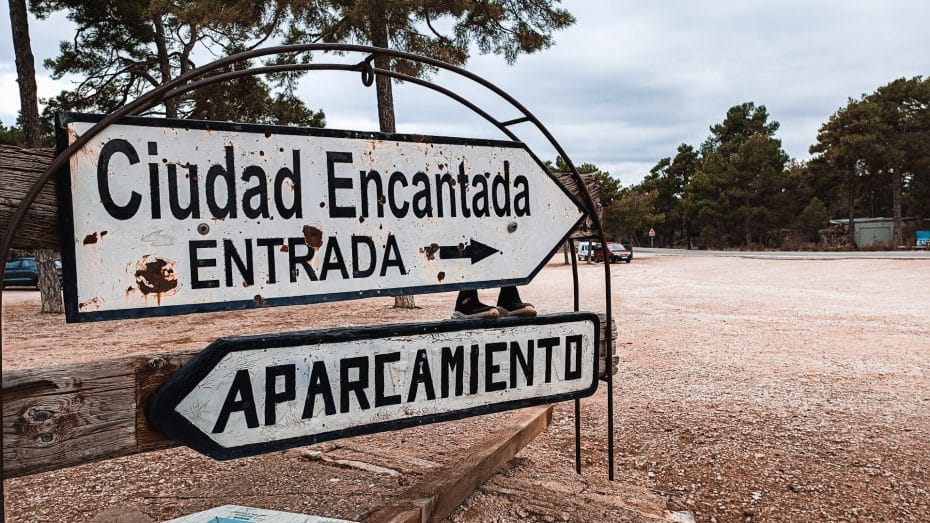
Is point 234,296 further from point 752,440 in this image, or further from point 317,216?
point 752,440

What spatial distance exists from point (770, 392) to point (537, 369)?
375cm

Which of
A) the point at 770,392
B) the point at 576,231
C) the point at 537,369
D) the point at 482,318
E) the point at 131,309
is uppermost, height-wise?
the point at 576,231

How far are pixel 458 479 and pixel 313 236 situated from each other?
129 cm

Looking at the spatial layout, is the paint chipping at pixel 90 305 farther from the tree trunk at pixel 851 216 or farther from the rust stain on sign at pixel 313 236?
the tree trunk at pixel 851 216

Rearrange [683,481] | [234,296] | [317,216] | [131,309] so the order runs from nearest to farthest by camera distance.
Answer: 1. [131,309]
2. [234,296]
3. [317,216]
4. [683,481]

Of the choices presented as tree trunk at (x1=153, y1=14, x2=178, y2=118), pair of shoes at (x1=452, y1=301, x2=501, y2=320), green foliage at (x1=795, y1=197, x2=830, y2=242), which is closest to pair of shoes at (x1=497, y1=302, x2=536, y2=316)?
pair of shoes at (x1=452, y1=301, x2=501, y2=320)

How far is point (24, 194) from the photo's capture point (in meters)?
1.50

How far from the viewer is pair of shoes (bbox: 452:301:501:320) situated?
2244 mm

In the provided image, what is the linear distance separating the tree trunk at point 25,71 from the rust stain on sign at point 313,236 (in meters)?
13.4

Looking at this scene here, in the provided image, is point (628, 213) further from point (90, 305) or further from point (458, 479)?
point (90, 305)

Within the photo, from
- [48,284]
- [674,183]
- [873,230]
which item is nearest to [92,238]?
[48,284]

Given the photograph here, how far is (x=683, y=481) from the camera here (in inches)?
122

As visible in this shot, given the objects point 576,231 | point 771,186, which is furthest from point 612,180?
point 576,231

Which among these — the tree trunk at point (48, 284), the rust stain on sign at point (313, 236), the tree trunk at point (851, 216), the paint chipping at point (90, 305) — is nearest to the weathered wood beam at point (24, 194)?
the paint chipping at point (90, 305)
